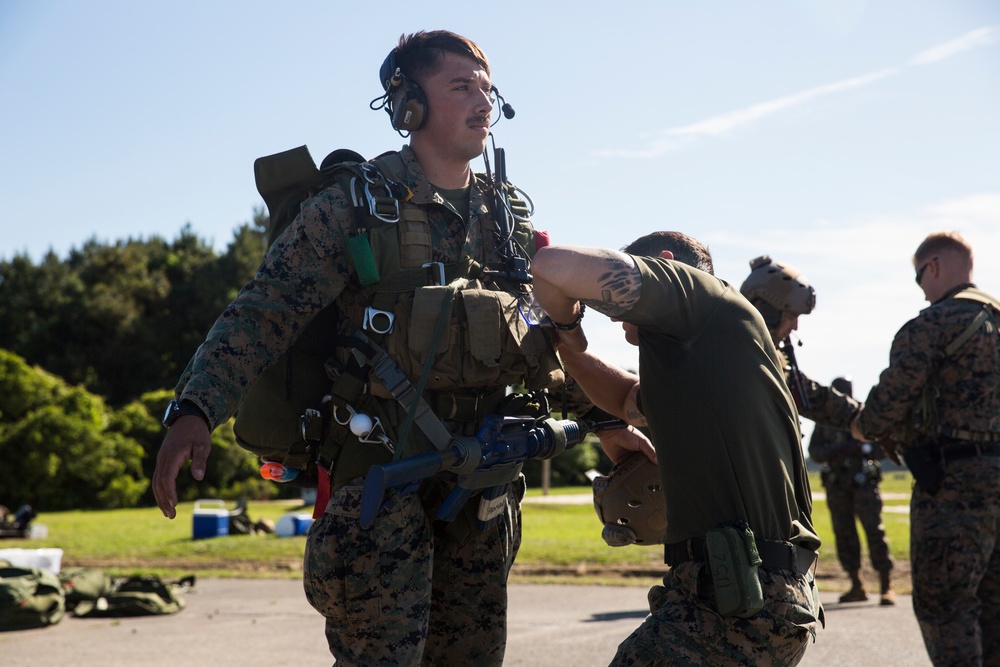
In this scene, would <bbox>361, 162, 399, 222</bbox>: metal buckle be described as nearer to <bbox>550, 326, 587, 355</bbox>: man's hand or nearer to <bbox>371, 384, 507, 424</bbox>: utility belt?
<bbox>371, 384, 507, 424</bbox>: utility belt

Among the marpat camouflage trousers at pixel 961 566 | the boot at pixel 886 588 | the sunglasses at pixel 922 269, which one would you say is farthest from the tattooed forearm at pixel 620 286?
the boot at pixel 886 588

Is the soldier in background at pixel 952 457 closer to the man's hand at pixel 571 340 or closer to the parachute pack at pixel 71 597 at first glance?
the man's hand at pixel 571 340

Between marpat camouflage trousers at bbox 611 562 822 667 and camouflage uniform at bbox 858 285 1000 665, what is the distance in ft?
9.40

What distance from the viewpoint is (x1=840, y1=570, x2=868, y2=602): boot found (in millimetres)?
10375

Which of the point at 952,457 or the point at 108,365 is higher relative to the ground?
the point at 108,365

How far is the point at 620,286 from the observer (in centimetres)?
297

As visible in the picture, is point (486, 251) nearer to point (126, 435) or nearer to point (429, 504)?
point (429, 504)

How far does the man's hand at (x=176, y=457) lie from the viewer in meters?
3.03

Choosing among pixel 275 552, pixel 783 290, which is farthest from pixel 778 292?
pixel 275 552

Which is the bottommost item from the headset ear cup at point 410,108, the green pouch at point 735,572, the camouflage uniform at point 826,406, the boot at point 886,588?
the boot at point 886,588

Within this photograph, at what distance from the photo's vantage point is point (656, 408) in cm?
321

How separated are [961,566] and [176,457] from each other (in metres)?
4.28

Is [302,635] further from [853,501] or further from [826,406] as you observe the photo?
[853,501]

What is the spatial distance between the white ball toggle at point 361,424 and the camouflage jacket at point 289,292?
1.13 ft
